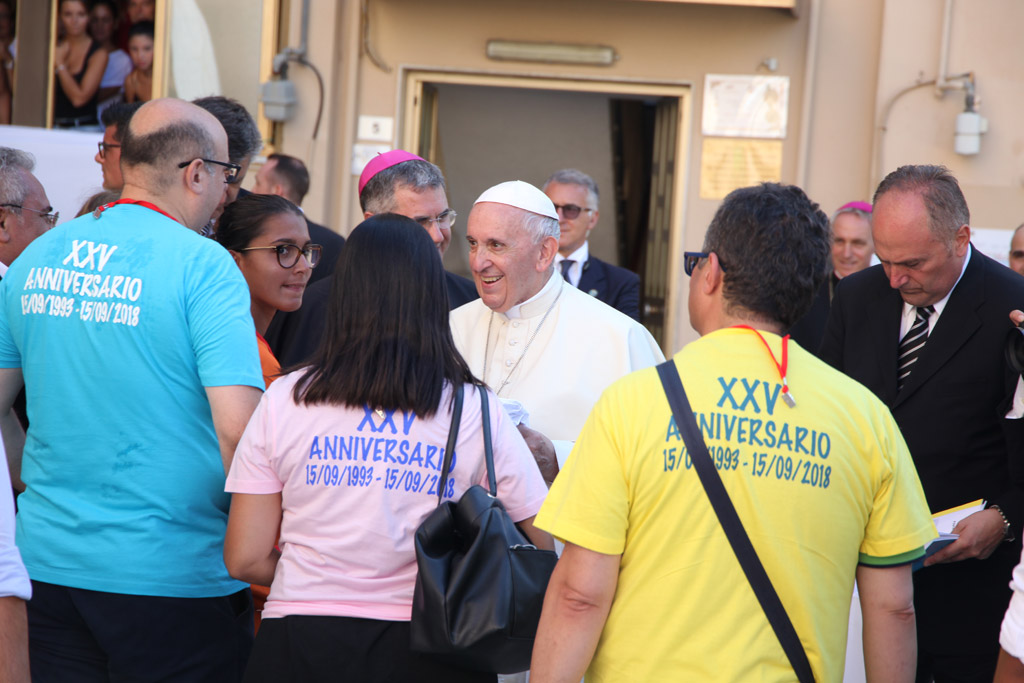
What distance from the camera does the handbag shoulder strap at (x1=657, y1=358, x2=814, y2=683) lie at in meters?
A: 1.83

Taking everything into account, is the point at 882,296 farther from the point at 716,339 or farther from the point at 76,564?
the point at 76,564

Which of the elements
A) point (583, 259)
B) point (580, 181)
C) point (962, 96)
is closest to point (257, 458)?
point (583, 259)

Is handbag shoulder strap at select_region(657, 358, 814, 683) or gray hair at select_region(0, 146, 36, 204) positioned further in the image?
gray hair at select_region(0, 146, 36, 204)

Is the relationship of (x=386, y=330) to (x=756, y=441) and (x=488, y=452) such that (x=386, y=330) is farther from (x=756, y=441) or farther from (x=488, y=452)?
(x=756, y=441)

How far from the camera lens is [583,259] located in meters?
5.98

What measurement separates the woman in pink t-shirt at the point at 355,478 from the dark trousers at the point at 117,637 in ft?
0.87

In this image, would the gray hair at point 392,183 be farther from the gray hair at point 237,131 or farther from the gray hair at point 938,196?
the gray hair at point 938,196

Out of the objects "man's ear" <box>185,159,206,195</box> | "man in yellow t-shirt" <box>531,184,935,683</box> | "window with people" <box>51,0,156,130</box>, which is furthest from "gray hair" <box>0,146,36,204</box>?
"window with people" <box>51,0,156,130</box>

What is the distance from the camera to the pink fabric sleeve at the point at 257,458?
218 cm

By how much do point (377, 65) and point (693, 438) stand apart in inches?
241

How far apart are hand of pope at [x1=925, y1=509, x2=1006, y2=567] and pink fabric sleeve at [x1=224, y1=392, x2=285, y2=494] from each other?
73.2 inches

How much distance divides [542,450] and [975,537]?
122 centimetres

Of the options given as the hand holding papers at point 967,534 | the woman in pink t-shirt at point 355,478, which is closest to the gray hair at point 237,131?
the woman in pink t-shirt at point 355,478

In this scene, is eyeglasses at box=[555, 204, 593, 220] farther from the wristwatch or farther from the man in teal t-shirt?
the man in teal t-shirt
